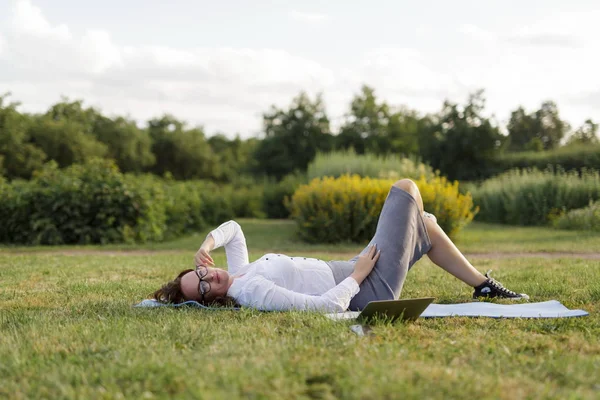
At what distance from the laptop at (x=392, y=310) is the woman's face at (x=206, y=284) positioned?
100 cm

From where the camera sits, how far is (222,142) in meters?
54.1

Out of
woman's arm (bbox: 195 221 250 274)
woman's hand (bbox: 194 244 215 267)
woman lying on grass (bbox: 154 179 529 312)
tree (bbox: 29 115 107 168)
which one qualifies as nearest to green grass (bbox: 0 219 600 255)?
woman's arm (bbox: 195 221 250 274)

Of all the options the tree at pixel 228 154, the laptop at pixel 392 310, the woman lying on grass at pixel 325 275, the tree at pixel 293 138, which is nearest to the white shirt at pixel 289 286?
the woman lying on grass at pixel 325 275

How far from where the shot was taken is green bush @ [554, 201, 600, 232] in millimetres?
15383

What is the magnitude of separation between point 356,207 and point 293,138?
973 inches

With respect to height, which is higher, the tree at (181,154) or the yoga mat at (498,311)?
the tree at (181,154)

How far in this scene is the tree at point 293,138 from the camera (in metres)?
37.3

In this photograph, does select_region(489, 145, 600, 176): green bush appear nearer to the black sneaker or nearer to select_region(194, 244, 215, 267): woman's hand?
the black sneaker

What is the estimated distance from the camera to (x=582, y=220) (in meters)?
15.8

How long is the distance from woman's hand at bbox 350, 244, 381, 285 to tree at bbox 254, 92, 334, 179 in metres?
31.8

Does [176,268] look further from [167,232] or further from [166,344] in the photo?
[167,232]

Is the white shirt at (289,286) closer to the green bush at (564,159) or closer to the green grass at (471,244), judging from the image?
the green grass at (471,244)

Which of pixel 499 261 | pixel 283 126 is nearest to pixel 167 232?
pixel 499 261

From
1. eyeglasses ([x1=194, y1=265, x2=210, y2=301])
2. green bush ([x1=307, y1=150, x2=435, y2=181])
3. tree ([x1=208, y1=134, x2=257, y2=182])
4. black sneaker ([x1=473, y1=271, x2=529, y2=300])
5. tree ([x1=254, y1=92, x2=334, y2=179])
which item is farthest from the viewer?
tree ([x1=208, y1=134, x2=257, y2=182])
